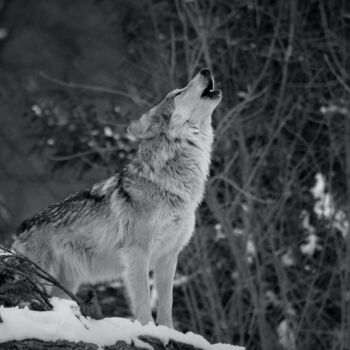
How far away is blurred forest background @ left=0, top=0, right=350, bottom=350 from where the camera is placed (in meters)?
10.4

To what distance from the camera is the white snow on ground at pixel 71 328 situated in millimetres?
3883

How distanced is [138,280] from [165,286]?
12.7 inches

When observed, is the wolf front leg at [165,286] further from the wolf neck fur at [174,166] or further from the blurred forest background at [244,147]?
the blurred forest background at [244,147]

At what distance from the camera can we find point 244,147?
34.6 ft

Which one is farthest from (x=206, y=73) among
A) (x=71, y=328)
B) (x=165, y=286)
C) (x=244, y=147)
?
(x=244, y=147)

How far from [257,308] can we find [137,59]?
509 centimetres

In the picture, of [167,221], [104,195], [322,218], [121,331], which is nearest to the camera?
[121,331]

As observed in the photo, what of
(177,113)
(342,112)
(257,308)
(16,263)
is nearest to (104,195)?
(177,113)

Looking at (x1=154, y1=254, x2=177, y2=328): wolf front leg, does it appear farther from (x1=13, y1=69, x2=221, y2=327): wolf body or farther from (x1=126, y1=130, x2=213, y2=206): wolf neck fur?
(x1=126, y1=130, x2=213, y2=206): wolf neck fur

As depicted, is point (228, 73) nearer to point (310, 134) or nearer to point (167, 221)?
point (310, 134)

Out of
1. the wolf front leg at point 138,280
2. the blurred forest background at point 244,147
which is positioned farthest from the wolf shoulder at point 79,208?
the blurred forest background at point 244,147

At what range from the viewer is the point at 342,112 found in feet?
38.2

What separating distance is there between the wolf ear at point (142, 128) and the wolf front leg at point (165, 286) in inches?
42.9

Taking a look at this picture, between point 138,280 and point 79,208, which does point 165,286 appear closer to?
point 138,280
